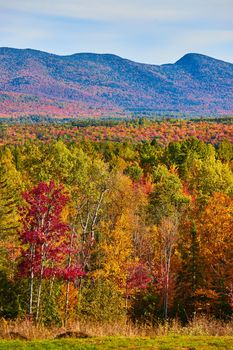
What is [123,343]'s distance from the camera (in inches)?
622

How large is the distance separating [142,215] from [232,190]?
A: 13.3m

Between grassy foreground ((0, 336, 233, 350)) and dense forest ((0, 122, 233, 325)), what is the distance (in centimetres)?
637

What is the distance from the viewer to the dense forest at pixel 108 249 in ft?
78.4

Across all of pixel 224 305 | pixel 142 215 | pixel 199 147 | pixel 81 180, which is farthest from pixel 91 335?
pixel 199 147

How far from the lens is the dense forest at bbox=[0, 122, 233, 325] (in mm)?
23891

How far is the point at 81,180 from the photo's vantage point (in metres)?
47.1

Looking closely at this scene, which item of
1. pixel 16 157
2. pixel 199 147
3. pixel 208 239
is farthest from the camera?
pixel 199 147

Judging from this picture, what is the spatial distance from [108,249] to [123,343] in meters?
23.5

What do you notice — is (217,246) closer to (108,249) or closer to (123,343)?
(108,249)

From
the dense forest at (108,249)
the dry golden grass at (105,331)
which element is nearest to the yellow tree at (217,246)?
the dense forest at (108,249)

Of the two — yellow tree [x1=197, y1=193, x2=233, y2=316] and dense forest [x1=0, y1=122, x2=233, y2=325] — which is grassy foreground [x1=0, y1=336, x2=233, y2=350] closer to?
dense forest [x1=0, y1=122, x2=233, y2=325]

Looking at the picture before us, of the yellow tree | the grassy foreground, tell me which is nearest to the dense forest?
the yellow tree

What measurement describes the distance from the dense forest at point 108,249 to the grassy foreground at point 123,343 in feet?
20.9

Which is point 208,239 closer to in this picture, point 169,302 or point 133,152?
point 169,302
